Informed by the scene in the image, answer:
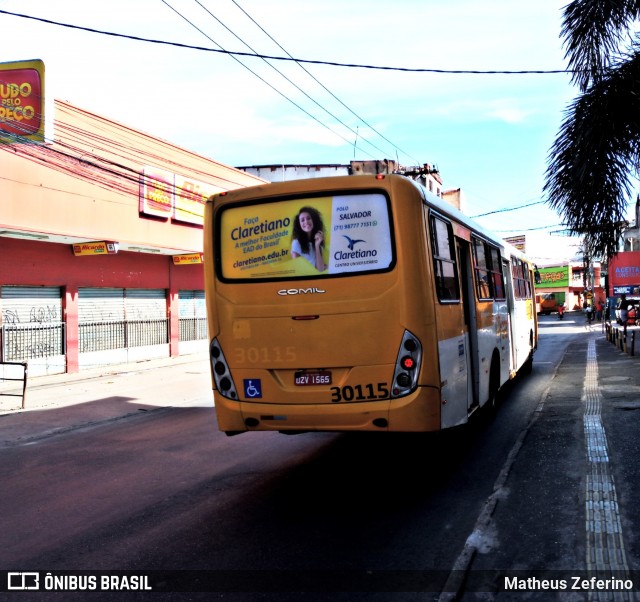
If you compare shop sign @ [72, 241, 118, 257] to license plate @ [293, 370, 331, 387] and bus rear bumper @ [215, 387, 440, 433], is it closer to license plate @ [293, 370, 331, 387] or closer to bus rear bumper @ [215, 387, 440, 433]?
bus rear bumper @ [215, 387, 440, 433]

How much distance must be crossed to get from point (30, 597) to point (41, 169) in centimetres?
1460

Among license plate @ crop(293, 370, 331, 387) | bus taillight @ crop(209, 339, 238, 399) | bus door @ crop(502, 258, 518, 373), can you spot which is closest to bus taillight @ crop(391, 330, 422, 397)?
license plate @ crop(293, 370, 331, 387)

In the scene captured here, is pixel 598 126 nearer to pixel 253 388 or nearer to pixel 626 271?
pixel 253 388

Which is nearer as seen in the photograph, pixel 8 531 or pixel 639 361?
pixel 8 531

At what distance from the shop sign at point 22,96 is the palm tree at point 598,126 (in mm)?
12947

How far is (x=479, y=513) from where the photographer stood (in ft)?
16.4

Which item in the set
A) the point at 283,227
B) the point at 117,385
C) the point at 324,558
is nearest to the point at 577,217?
the point at 283,227

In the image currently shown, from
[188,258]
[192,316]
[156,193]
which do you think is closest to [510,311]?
[156,193]

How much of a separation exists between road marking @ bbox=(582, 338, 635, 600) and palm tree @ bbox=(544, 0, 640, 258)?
3.17 meters

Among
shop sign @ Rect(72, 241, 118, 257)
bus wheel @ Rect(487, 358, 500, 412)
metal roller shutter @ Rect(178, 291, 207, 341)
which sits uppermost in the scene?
shop sign @ Rect(72, 241, 118, 257)

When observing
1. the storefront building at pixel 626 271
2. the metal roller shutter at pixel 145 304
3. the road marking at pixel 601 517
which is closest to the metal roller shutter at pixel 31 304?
the metal roller shutter at pixel 145 304

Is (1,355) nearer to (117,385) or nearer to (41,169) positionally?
(117,385)

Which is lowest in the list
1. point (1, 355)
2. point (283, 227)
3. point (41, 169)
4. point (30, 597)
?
point (30, 597)

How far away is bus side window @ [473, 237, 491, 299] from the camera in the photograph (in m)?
7.64
